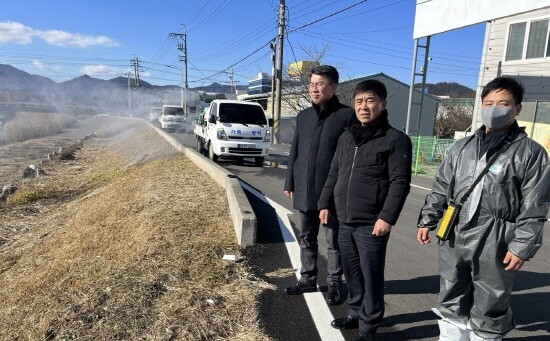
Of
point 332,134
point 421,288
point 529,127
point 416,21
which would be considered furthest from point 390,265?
point 416,21

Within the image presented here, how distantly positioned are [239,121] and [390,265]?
8.74 meters

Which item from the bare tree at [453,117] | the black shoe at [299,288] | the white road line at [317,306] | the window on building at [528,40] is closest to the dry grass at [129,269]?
the black shoe at [299,288]

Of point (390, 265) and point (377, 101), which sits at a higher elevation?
point (377, 101)

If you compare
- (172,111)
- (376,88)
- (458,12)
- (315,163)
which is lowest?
(315,163)

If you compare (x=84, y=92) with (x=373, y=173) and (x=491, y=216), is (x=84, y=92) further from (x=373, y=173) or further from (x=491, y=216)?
(x=491, y=216)

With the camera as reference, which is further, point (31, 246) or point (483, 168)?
point (31, 246)

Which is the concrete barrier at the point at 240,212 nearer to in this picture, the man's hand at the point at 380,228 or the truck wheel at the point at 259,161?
the man's hand at the point at 380,228

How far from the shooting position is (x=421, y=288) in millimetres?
3719

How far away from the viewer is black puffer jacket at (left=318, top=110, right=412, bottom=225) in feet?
8.11

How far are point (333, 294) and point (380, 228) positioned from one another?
1089 millimetres

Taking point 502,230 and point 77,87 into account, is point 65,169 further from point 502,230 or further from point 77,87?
point 77,87

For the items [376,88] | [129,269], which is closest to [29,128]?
[129,269]

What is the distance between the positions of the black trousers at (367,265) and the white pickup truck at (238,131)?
928 cm

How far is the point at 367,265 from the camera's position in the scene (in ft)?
8.59
